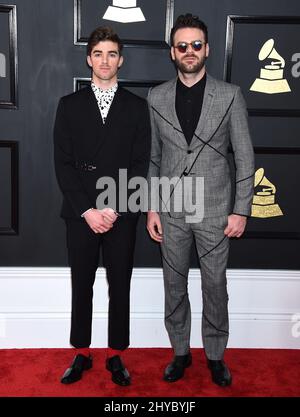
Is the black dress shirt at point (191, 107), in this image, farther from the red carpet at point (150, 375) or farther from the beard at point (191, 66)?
the red carpet at point (150, 375)

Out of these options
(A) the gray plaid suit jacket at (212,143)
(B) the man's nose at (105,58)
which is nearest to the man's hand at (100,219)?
(A) the gray plaid suit jacket at (212,143)

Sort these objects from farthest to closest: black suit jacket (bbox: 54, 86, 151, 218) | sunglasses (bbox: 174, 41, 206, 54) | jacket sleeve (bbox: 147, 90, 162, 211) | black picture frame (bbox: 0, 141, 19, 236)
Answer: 1. black picture frame (bbox: 0, 141, 19, 236)
2. jacket sleeve (bbox: 147, 90, 162, 211)
3. black suit jacket (bbox: 54, 86, 151, 218)
4. sunglasses (bbox: 174, 41, 206, 54)

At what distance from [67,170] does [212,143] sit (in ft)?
2.40

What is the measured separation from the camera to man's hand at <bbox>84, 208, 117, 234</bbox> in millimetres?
2406

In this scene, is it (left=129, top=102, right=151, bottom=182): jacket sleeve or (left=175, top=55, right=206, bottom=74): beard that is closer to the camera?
(left=175, top=55, right=206, bottom=74): beard

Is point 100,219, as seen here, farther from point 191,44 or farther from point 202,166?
point 191,44

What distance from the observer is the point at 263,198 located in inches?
117

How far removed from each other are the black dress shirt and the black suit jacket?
0.62 ft

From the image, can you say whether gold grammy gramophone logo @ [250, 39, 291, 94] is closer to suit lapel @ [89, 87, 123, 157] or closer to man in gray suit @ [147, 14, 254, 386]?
man in gray suit @ [147, 14, 254, 386]

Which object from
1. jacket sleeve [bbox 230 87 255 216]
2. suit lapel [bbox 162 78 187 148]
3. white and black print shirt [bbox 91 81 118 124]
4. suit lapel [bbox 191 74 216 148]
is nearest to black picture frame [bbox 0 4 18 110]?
white and black print shirt [bbox 91 81 118 124]

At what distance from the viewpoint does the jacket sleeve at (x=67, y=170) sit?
2432mm

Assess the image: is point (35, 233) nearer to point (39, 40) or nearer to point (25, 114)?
point (25, 114)

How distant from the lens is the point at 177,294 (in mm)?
2643

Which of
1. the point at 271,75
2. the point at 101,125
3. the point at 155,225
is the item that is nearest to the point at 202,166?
the point at 155,225
